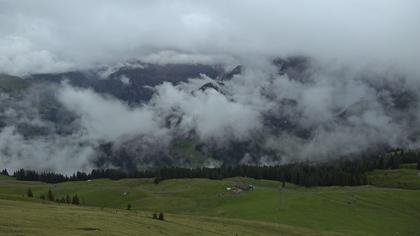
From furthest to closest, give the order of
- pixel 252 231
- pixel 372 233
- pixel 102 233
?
pixel 372 233
pixel 252 231
pixel 102 233

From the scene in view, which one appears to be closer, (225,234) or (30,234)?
(30,234)

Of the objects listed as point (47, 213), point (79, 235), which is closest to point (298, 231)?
point (47, 213)

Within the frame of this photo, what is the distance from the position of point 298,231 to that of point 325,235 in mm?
8109

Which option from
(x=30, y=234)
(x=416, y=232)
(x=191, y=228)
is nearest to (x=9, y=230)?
(x=30, y=234)

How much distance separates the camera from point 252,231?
124m

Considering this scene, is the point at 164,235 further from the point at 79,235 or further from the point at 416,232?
the point at 416,232

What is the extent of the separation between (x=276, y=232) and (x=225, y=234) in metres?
25.8

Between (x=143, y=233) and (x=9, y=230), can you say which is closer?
(x=9, y=230)

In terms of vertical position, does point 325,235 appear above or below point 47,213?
below

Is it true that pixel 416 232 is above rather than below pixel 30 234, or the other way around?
below

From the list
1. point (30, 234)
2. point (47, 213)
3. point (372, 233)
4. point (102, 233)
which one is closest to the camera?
point (30, 234)

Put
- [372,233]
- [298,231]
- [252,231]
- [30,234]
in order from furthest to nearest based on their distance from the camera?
[372,233] → [298,231] → [252,231] → [30,234]

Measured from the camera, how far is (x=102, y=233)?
78062 millimetres

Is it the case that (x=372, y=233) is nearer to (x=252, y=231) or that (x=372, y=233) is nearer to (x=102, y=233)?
(x=252, y=231)
